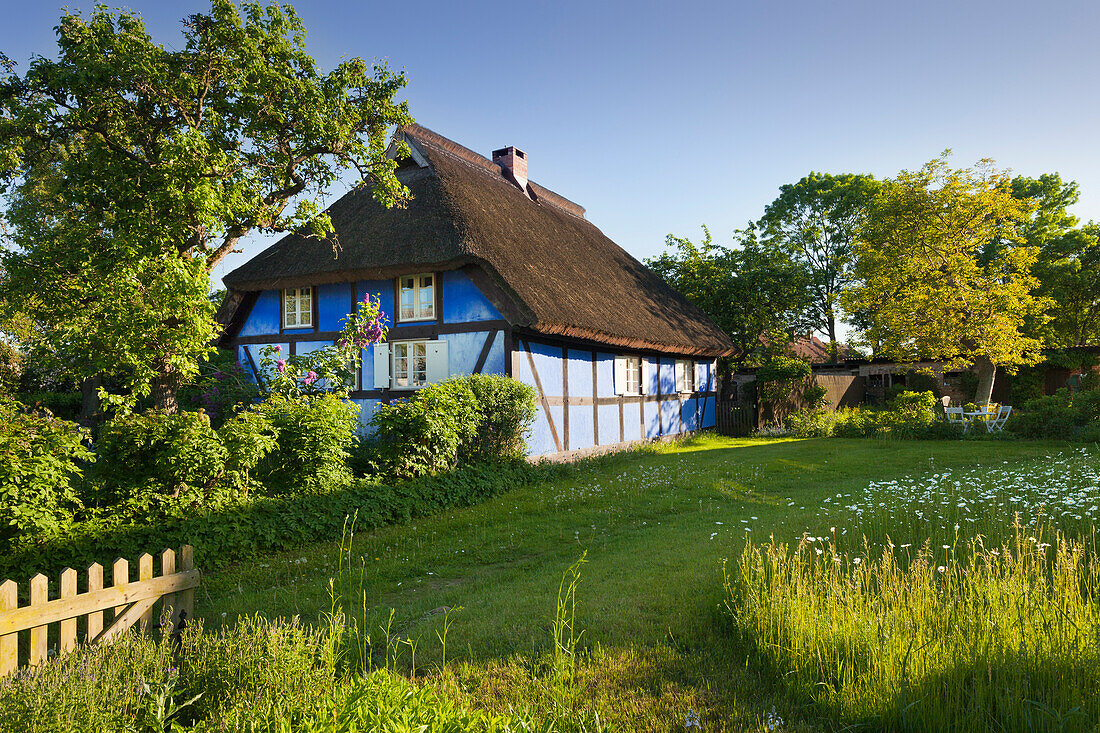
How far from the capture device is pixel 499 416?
10.3 m

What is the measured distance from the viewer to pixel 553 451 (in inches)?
484

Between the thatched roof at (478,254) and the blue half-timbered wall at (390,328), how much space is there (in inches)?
15.6

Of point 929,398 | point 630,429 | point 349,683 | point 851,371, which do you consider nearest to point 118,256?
point 349,683

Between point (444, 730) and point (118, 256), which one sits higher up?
point (118, 256)

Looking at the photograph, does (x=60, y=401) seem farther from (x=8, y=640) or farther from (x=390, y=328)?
(x=8, y=640)

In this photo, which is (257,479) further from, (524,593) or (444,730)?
(444,730)

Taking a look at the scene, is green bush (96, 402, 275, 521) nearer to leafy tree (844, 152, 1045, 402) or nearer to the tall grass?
the tall grass

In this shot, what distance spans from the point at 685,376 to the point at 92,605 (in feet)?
52.6

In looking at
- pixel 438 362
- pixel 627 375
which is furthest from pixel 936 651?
pixel 627 375

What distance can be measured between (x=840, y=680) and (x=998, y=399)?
2615 cm

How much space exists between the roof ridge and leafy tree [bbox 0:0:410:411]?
13.4 feet

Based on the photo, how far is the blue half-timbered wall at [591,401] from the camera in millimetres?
12023

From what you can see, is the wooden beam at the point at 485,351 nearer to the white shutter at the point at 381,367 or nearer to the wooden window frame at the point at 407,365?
the wooden window frame at the point at 407,365

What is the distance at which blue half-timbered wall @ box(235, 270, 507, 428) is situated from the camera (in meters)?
11.7
